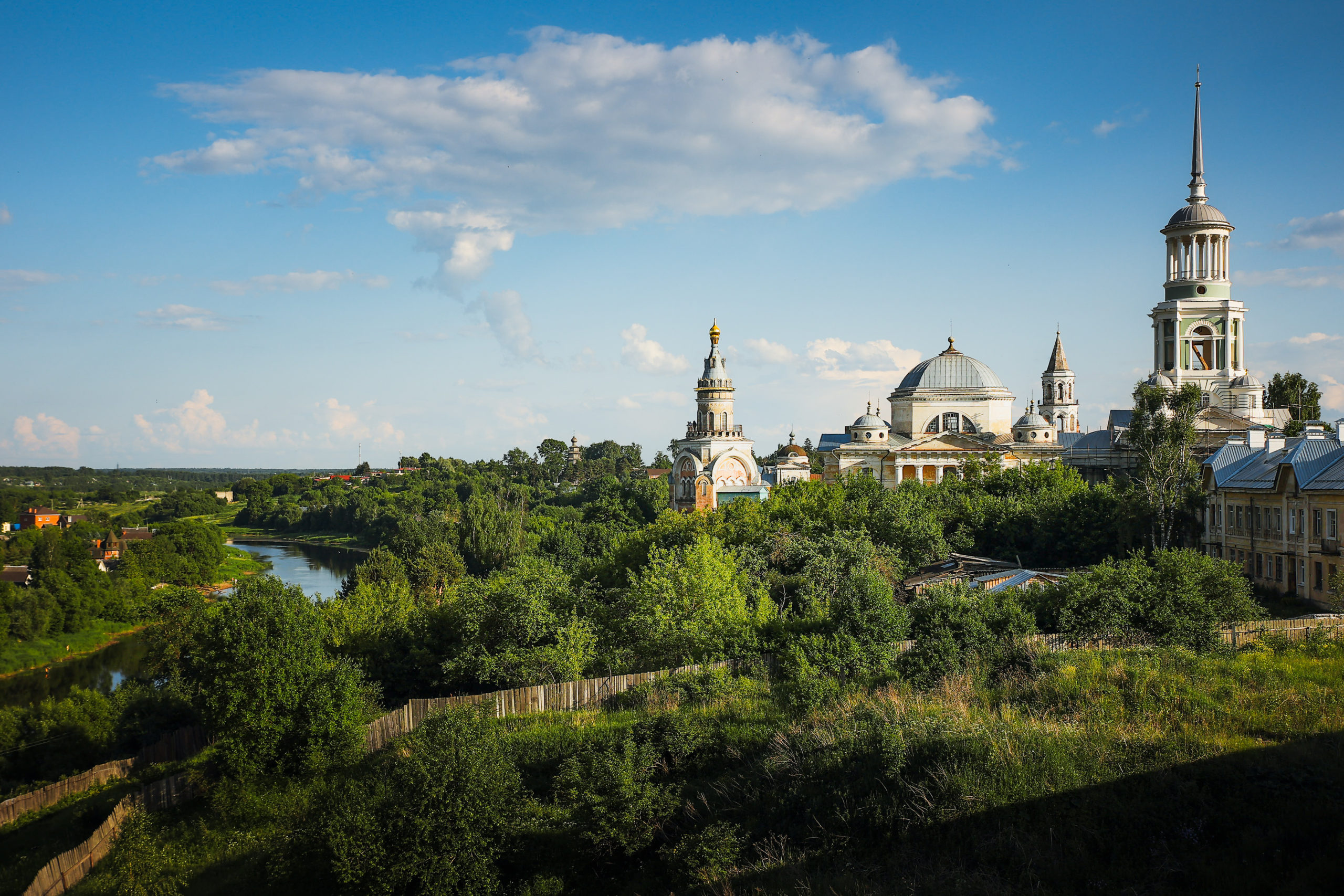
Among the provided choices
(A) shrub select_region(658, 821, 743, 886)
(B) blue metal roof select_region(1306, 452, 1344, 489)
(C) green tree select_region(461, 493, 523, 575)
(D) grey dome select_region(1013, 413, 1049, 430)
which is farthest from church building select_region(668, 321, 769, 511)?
(A) shrub select_region(658, 821, 743, 886)

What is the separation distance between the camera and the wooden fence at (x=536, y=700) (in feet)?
64.7

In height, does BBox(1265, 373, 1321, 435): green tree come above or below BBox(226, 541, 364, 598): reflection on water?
above

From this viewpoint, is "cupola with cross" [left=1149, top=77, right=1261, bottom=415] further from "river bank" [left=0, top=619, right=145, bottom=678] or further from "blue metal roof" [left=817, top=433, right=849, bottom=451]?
"river bank" [left=0, top=619, right=145, bottom=678]

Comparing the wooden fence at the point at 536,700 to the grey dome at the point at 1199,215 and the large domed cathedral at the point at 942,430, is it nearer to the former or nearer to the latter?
the large domed cathedral at the point at 942,430

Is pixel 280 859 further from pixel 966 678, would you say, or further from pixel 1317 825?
pixel 1317 825

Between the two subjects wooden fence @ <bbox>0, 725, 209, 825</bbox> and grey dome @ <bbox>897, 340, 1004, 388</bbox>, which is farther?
grey dome @ <bbox>897, 340, 1004, 388</bbox>

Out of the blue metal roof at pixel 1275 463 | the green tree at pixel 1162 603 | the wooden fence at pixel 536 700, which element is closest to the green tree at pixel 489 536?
the wooden fence at pixel 536 700

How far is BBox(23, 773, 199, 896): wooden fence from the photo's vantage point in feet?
50.2

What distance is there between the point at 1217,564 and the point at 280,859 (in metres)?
20.2

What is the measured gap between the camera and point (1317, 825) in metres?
10.2

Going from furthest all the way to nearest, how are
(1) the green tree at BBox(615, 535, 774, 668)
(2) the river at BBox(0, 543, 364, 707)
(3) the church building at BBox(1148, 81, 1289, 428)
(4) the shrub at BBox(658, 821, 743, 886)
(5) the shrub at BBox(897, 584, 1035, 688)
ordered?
(3) the church building at BBox(1148, 81, 1289, 428) → (2) the river at BBox(0, 543, 364, 707) → (1) the green tree at BBox(615, 535, 774, 668) → (5) the shrub at BBox(897, 584, 1035, 688) → (4) the shrub at BBox(658, 821, 743, 886)

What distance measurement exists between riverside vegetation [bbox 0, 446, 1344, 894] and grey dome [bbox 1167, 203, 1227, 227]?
114ft

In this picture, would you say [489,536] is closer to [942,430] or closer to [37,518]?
[942,430]

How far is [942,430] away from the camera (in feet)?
209
